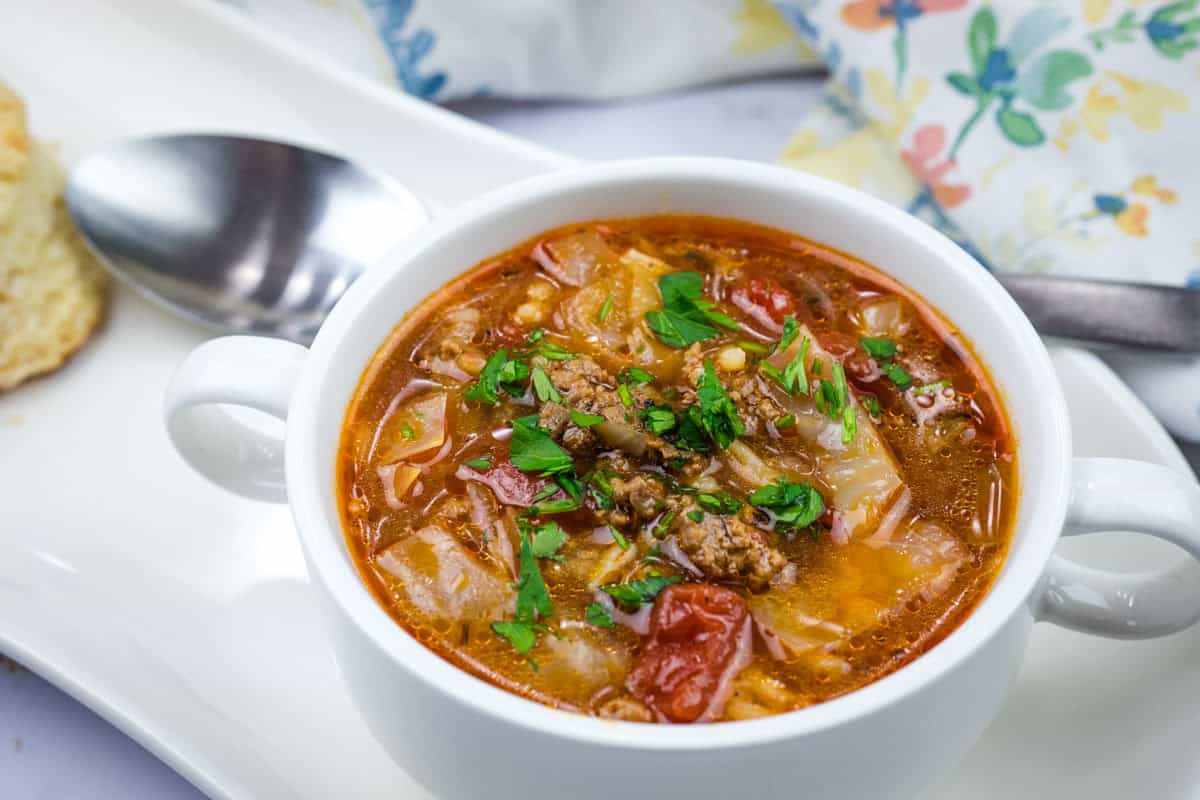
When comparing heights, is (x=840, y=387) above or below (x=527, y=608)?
above

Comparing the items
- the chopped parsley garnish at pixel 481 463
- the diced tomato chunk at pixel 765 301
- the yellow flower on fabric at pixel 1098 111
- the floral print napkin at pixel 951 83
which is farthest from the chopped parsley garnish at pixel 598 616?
the yellow flower on fabric at pixel 1098 111

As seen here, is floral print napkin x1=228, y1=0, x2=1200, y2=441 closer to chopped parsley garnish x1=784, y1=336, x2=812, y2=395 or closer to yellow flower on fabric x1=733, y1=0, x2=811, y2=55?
yellow flower on fabric x1=733, y1=0, x2=811, y2=55

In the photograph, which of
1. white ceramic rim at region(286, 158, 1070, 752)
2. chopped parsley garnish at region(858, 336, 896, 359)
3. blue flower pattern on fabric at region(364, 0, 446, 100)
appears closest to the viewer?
white ceramic rim at region(286, 158, 1070, 752)

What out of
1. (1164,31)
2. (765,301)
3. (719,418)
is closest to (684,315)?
(765,301)

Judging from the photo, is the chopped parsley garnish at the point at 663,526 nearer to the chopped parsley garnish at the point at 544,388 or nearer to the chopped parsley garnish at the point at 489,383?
the chopped parsley garnish at the point at 544,388

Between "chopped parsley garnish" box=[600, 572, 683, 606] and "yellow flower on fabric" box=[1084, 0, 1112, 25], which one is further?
"yellow flower on fabric" box=[1084, 0, 1112, 25]

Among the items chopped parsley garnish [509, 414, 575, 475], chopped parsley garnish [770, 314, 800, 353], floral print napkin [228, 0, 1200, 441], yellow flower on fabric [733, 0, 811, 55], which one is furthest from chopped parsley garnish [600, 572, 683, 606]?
yellow flower on fabric [733, 0, 811, 55]

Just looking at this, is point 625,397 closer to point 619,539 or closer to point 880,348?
point 619,539
